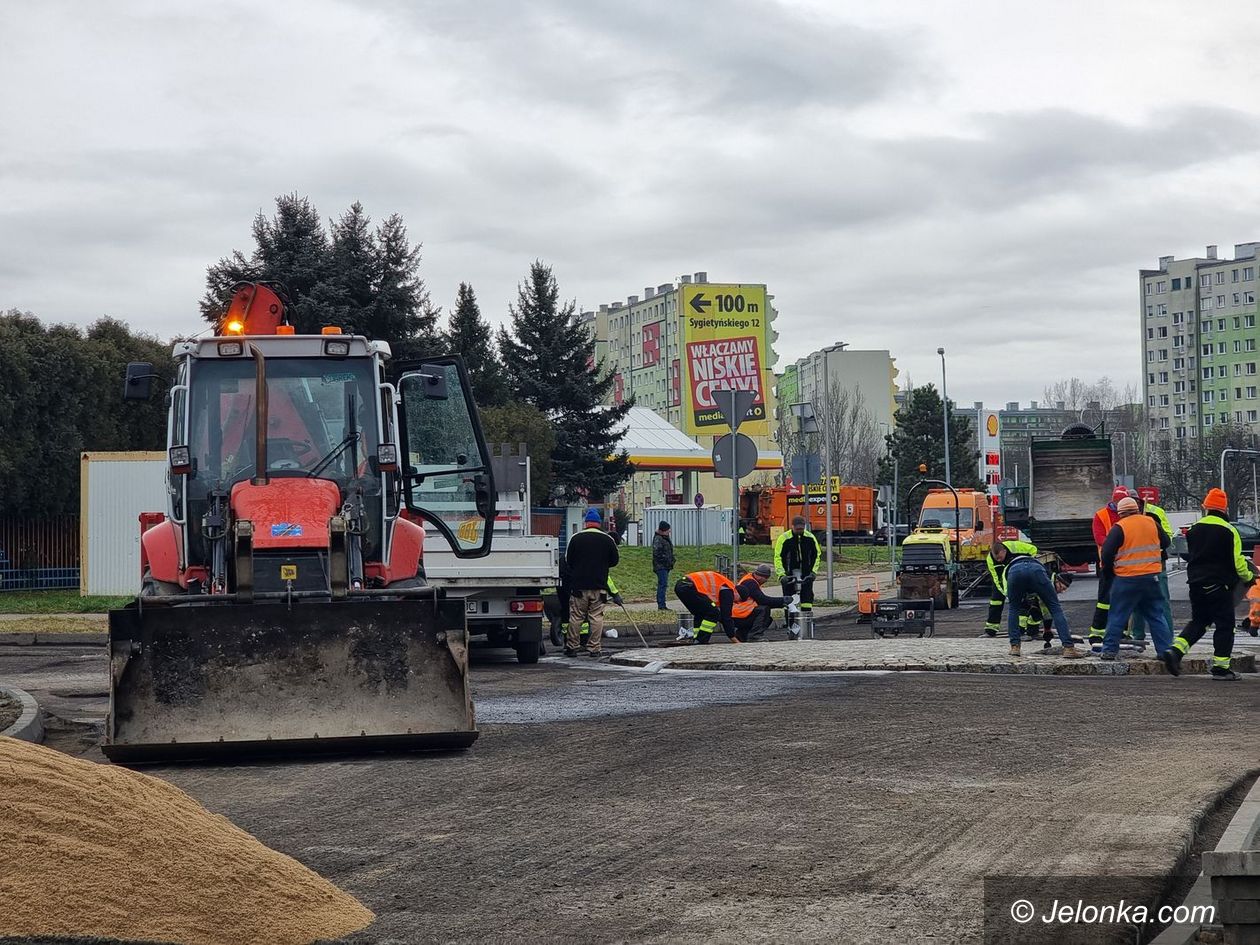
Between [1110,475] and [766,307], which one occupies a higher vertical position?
[766,307]

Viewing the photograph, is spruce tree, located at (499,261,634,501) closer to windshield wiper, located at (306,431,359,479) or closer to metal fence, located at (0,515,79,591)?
metal fence, located at (0,515,79,591)

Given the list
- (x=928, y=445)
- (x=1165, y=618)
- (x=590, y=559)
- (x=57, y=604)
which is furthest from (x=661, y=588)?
(x=928, y=445)

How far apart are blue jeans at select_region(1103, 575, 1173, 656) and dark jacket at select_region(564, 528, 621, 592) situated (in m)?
5.86

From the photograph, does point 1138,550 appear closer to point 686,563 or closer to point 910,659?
point 910,659

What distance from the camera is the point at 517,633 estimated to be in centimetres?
1848

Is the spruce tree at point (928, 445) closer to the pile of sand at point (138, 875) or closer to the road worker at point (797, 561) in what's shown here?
the road worker at point (797, 561)

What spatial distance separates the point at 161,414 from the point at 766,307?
74.2 meters

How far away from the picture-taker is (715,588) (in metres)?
21.6

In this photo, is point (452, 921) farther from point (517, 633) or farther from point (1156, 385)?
point (1156, 385)

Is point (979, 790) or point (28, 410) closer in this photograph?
point (979, 790)

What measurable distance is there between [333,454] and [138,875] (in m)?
5.99

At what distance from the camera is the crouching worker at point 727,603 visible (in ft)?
69.6

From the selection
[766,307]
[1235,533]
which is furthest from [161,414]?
[766,307]

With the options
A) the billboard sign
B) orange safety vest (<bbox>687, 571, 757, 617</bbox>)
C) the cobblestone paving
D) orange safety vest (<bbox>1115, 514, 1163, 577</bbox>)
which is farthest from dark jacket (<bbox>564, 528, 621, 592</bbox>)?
the billboard sign
